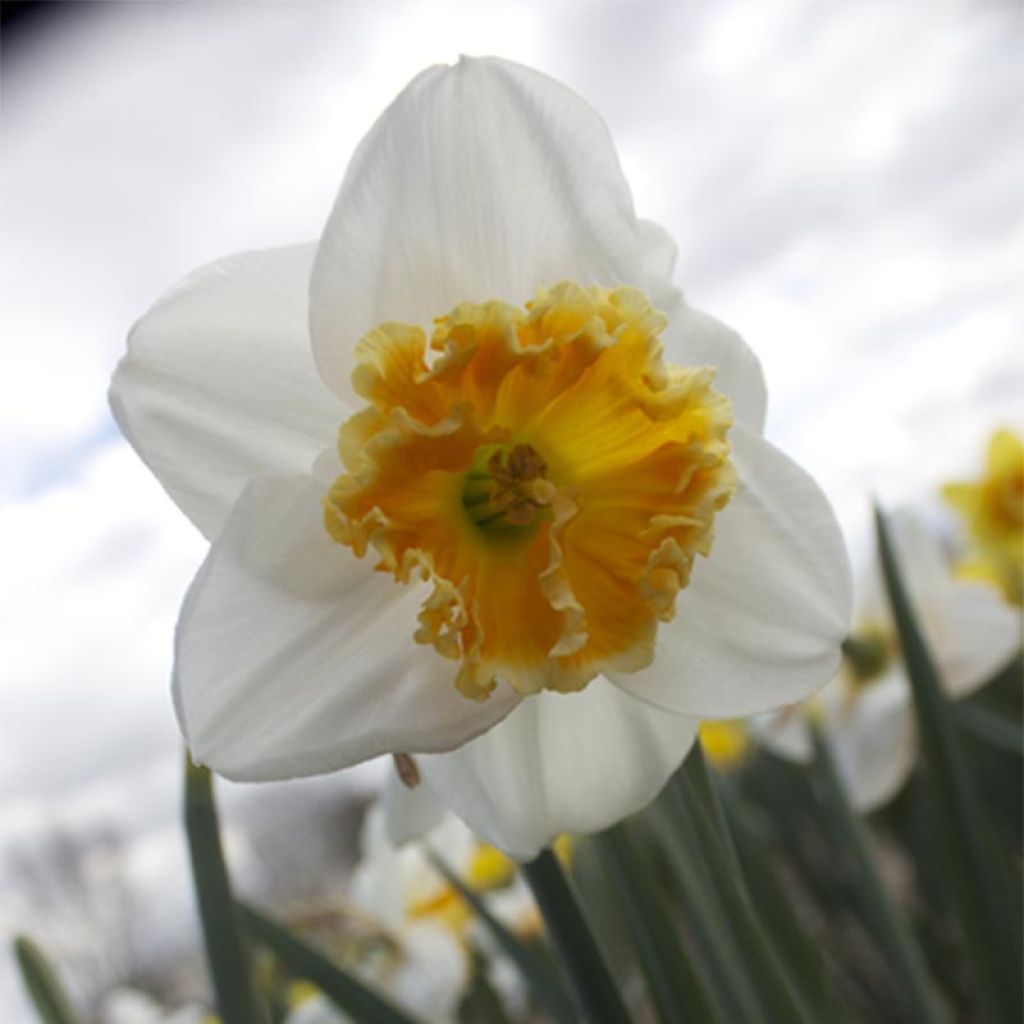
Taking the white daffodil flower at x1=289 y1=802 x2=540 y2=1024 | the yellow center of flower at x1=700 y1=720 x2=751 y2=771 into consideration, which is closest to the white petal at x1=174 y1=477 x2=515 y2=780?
the white daffodil flower at x1=289 y1=802 x2=540 y2=1024

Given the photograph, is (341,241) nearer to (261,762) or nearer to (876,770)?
(261,762)

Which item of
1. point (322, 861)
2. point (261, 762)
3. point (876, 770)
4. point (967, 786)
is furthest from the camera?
point (322, 861)

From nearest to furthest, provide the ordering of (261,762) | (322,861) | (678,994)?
(261,762) < (678,994) < (322,861)

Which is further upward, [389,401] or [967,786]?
[389,401]

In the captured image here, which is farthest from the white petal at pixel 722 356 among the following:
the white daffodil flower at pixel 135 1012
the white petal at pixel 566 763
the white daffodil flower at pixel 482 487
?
the white daffodil flower at pixel 135 1012

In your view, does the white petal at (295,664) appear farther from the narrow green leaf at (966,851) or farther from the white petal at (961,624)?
the white petal at (961,624)

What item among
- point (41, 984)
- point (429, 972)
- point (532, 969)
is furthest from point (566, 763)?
point (429, 972)

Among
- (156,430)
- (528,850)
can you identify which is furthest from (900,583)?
(156,430)
